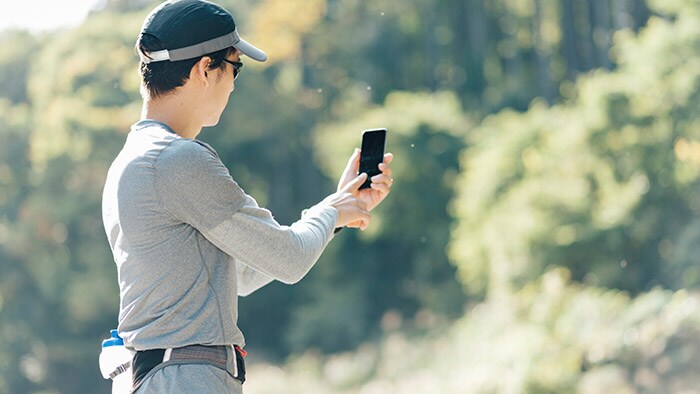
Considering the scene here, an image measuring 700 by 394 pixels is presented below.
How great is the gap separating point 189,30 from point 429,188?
1854 cm

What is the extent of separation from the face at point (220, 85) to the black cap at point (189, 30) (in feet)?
0.10

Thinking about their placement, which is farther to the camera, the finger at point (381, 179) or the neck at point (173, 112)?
the finger at point (381, 179)

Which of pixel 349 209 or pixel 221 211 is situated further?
pixel 349 209

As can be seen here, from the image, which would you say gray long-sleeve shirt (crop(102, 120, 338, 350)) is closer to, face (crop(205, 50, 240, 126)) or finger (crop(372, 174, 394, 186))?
face (crop(205, 50, 240, 126))

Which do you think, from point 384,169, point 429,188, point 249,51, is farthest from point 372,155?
point 429,188

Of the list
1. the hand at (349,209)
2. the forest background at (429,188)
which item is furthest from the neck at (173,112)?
the forest background at (429,188)

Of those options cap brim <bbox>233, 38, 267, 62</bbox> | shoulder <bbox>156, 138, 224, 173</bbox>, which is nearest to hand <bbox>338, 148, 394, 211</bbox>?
cap brim <bbox>233, 38, 267, 62</bbox>

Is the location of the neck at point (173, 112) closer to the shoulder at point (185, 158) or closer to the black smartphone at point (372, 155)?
the shoulder at point (185, 158)

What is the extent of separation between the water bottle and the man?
0.03 m

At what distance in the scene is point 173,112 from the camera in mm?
1898

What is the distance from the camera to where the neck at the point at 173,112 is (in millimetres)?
1896

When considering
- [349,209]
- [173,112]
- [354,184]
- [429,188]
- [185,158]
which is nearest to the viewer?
[185,158]

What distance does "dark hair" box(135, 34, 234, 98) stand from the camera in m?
1.86

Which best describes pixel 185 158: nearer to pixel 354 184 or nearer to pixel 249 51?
pixel 249 51
